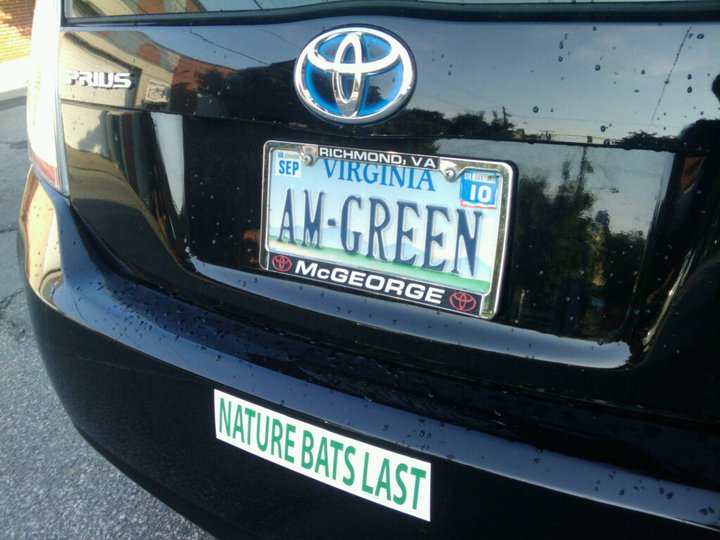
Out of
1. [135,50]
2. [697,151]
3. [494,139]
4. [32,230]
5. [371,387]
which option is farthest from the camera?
[32,230]

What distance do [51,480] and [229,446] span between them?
3.87 ft

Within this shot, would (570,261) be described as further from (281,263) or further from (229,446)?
(229,446)

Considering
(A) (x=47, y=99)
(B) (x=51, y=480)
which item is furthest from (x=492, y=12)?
(B) (x=51, y=480)

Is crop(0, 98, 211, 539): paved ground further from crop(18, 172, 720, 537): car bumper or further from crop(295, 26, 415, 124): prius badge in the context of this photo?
crop(295, 26, 415, 124): prius badge

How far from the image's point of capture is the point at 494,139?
3.51 feet

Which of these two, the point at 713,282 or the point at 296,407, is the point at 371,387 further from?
the point at 713,282

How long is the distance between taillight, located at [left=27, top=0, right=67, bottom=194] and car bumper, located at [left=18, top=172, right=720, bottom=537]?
0.06m

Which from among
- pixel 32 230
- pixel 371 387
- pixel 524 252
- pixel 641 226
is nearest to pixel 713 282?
pixel 641 226

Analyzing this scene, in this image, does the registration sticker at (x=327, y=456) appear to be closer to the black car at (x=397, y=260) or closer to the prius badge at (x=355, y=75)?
the black car at (x=397, y=260)

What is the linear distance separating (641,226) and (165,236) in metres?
0.98

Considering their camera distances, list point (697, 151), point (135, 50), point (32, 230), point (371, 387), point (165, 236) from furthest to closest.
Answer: point (32, 230) → point (165, 236) → point (135, 50) → point (371, 387) → point (697, 151)

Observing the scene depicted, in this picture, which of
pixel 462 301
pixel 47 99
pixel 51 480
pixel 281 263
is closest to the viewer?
pixel 462 301

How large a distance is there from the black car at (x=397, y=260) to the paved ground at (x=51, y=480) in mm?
529

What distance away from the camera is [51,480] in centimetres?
223
